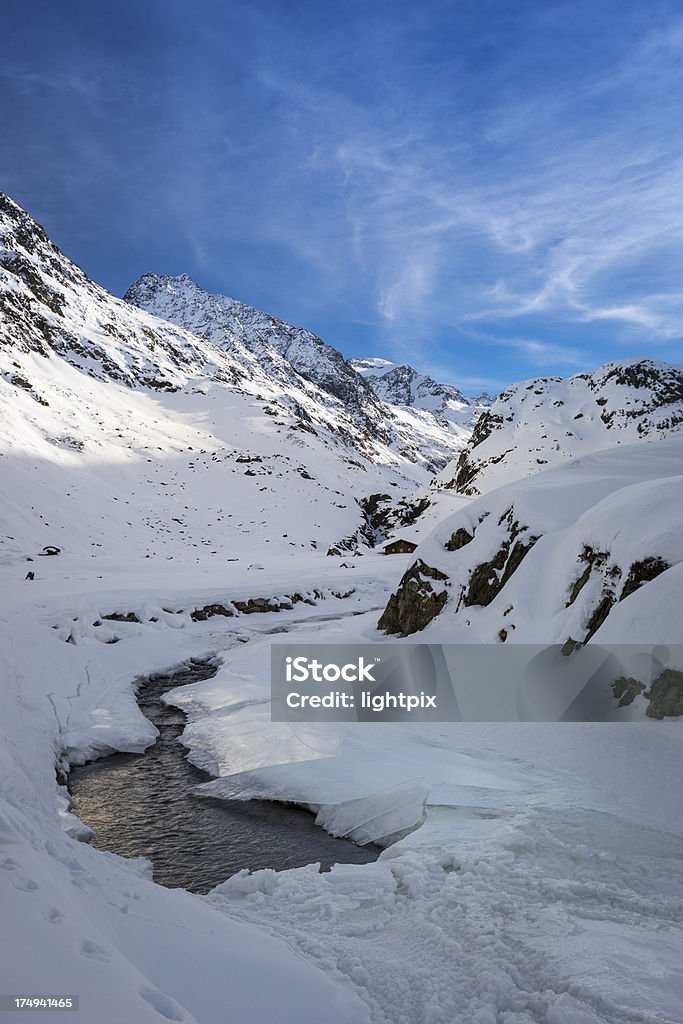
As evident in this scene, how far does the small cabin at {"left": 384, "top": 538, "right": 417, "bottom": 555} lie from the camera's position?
33.1 meters

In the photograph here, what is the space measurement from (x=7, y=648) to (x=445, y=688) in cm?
760

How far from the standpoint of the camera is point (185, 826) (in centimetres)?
646

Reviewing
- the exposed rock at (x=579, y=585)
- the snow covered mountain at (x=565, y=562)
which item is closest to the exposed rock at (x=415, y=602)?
the snow covered mountain at (x=565, y=562)

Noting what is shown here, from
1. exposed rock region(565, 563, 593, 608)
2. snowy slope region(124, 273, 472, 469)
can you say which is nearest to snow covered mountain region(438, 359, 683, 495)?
exposed rock region(565, 563, 593, 608)

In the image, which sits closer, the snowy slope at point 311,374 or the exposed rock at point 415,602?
the exposed rock at point 415,602

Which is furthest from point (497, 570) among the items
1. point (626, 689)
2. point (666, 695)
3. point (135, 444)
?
point (135, 444)

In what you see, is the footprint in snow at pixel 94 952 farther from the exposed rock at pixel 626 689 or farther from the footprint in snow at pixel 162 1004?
the exposed rock at pixel 626 689

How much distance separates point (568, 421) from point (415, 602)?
1876 inches

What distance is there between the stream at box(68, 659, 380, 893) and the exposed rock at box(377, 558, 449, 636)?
5568mm

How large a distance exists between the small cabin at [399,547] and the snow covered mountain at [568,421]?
35.6ft

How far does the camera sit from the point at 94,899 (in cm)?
372

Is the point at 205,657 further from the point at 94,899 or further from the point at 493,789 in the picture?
the point at 94,899

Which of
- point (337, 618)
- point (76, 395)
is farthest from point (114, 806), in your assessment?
point (76, 395)

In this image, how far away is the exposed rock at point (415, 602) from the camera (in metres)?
11.7
